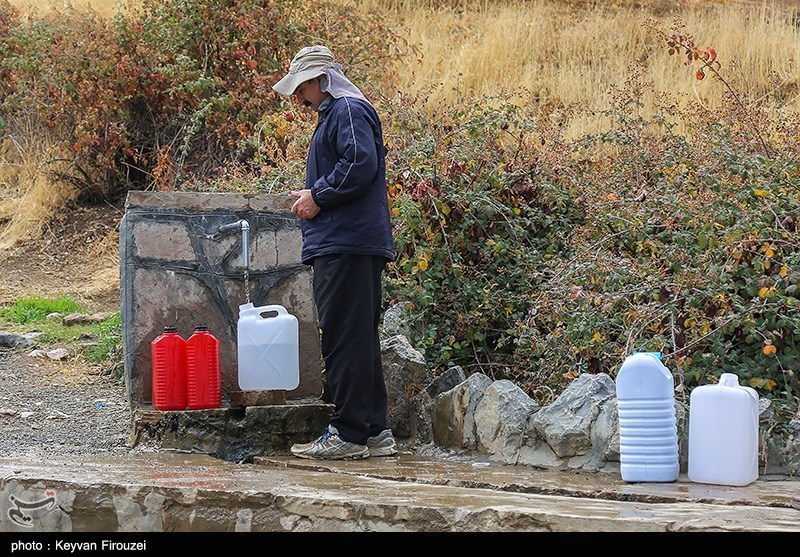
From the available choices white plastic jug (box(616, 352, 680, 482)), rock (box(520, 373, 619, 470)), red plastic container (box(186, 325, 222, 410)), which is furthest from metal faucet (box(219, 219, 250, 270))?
white plastic jug (box(616, 352, 680, 482))

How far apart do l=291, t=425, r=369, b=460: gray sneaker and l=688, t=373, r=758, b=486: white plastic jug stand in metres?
1.59

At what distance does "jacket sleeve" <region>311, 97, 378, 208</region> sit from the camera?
488cm

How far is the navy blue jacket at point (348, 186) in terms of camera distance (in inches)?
193

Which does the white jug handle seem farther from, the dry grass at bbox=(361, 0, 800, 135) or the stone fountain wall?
the dry grass at bbox=(361, 0, 800, 135)

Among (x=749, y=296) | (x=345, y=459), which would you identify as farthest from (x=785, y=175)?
(x=345, y=459)

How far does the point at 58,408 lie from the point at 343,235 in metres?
3.03

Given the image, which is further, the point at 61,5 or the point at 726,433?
the point at 61,5

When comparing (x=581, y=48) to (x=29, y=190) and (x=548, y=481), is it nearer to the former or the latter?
(x=29, y=190)

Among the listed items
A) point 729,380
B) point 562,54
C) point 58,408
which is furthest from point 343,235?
point 562,54

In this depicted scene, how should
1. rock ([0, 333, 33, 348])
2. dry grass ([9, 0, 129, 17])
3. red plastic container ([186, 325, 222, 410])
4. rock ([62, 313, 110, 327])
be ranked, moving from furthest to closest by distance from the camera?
dry grass ([9, 0, 129, 17]), rock ([62, 313, 110, 327]), rock ([0, 333, 33, 348]), red plastic container ([186, 325, 222, 410])

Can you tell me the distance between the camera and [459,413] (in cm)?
534

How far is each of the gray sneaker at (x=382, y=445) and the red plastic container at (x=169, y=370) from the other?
3.29 ft

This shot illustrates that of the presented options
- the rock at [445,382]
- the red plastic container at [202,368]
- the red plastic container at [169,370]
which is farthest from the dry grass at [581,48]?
the red plastic container at [169,370]
